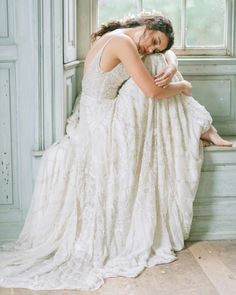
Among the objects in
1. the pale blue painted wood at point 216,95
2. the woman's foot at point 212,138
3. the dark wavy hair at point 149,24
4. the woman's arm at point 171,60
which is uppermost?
the dark wavy hair at point 149,24

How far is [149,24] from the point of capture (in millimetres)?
3133

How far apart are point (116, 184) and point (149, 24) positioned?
2.94ft

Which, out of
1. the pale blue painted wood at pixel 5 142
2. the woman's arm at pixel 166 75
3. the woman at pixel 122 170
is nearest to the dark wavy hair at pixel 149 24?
the woman at pixel 122 170

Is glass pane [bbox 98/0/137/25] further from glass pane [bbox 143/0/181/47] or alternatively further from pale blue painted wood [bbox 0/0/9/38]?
pale blue painted wood [bbox 0/0/9/38]

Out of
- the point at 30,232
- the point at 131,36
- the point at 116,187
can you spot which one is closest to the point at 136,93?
the point at 131,36

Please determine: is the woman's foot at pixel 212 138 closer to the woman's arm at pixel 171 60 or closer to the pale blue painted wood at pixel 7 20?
the woman's arm at pixel 171 60

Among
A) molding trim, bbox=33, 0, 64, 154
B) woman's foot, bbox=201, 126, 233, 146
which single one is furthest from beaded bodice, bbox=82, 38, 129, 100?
woman's foot, bbox=201, 126, 233, 146

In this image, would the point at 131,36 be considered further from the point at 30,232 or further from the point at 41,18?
the point at 30,232

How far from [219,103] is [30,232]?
1738 mm

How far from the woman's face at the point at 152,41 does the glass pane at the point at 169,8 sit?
862 millimetres

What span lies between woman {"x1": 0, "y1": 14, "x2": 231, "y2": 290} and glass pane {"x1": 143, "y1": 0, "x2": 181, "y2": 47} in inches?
29.1

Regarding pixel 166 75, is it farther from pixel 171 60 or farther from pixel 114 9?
pixel 114 9

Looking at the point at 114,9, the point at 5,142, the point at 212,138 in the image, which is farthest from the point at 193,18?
the point at 5,142

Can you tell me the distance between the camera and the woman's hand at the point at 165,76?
3.10 meters
